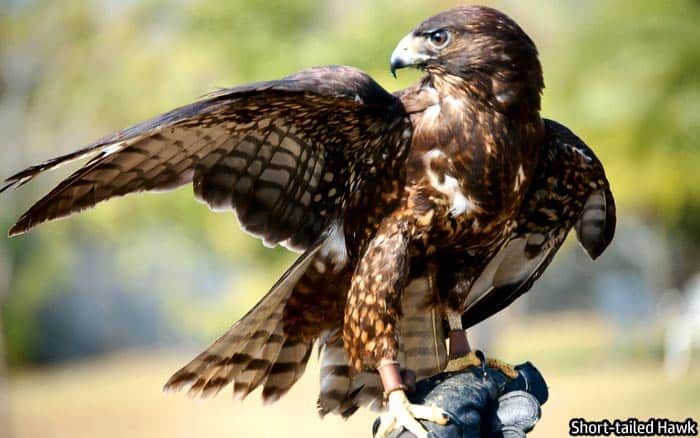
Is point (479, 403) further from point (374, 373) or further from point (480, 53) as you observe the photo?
point (480, 53)

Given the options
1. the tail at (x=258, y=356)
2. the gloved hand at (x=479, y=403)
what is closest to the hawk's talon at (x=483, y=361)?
the gloved hand at (x=479, y=403)

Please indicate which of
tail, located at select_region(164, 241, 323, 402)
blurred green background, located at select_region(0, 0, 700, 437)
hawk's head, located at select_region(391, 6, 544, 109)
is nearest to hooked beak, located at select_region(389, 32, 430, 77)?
hawk's head, located at select_region(391, 6, 544, 109)

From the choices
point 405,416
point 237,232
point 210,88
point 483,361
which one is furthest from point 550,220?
point 237,232

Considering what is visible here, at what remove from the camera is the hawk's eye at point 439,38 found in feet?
9.21

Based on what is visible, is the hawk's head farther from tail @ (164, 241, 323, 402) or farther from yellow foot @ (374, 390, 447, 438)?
yellow foot @ (374, 390, 447, 438)

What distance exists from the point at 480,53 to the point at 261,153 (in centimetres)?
67

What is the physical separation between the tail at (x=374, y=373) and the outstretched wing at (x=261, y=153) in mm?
372

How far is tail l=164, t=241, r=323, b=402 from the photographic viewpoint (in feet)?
9.71

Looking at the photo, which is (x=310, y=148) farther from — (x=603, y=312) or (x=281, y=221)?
(x=603, y=312)

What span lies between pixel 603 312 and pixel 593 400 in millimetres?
3902

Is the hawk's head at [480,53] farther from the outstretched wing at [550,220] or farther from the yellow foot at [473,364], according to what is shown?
the yellow foot at [473,364]

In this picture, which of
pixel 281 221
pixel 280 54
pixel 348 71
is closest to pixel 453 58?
pixel 348 71

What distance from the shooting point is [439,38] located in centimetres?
282

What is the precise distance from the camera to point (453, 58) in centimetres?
279
